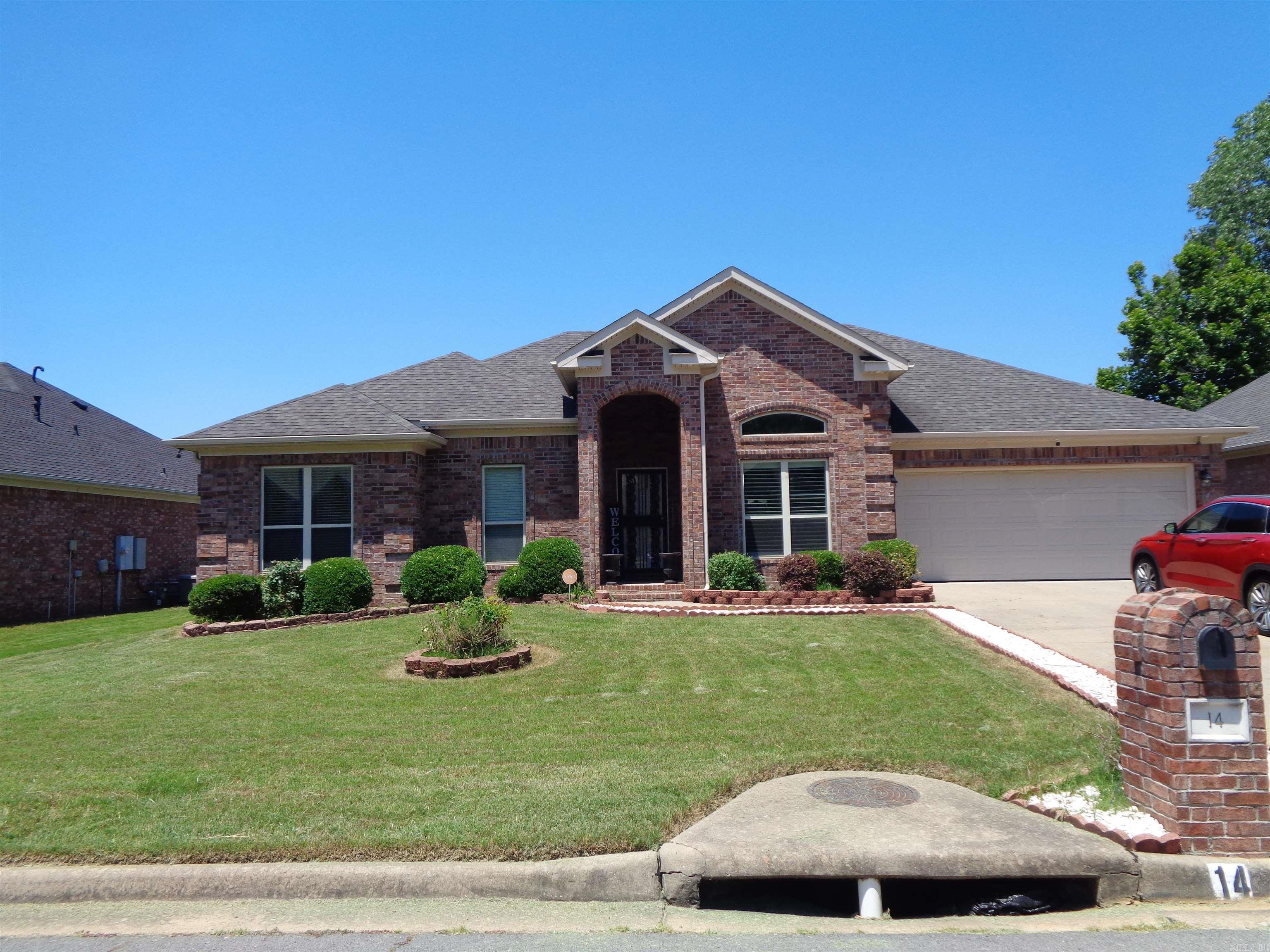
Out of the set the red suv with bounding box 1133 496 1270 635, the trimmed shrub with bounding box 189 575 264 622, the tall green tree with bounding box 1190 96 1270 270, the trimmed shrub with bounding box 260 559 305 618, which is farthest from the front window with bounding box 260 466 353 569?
the tall green tree with bounding box 1190 96 1270 270

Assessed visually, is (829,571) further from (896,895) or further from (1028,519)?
(896,895)

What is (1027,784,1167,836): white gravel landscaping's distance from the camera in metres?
5.20

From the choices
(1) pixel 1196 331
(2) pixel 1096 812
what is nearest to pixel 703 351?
(2) pixel 1096 812

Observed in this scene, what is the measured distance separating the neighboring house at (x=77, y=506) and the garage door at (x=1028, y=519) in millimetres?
21150

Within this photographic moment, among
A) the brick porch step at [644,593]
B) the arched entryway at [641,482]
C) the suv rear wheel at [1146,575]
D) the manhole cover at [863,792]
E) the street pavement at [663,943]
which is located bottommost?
the street pavement at [663,943]

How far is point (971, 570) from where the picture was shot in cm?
1812

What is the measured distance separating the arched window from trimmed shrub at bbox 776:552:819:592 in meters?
2.96

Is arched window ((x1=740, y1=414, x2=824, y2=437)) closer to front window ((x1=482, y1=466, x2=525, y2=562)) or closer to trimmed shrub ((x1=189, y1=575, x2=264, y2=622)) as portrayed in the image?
front window ((x1=482, y1=466, x2=525, y2=562))

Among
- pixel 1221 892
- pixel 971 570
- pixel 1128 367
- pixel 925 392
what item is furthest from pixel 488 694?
pixel 1128 367

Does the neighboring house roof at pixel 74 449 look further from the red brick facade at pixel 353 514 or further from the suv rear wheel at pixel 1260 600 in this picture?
the suv rear wheel at pixel 1260 600

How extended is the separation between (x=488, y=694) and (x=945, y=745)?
14.8 ft

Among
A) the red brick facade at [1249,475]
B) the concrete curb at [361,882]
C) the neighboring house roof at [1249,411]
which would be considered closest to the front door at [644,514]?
the neighboring house roof at [1249,411]

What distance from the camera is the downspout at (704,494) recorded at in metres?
15.6

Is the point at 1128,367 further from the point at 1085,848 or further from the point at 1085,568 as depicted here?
the point at 1085,848
